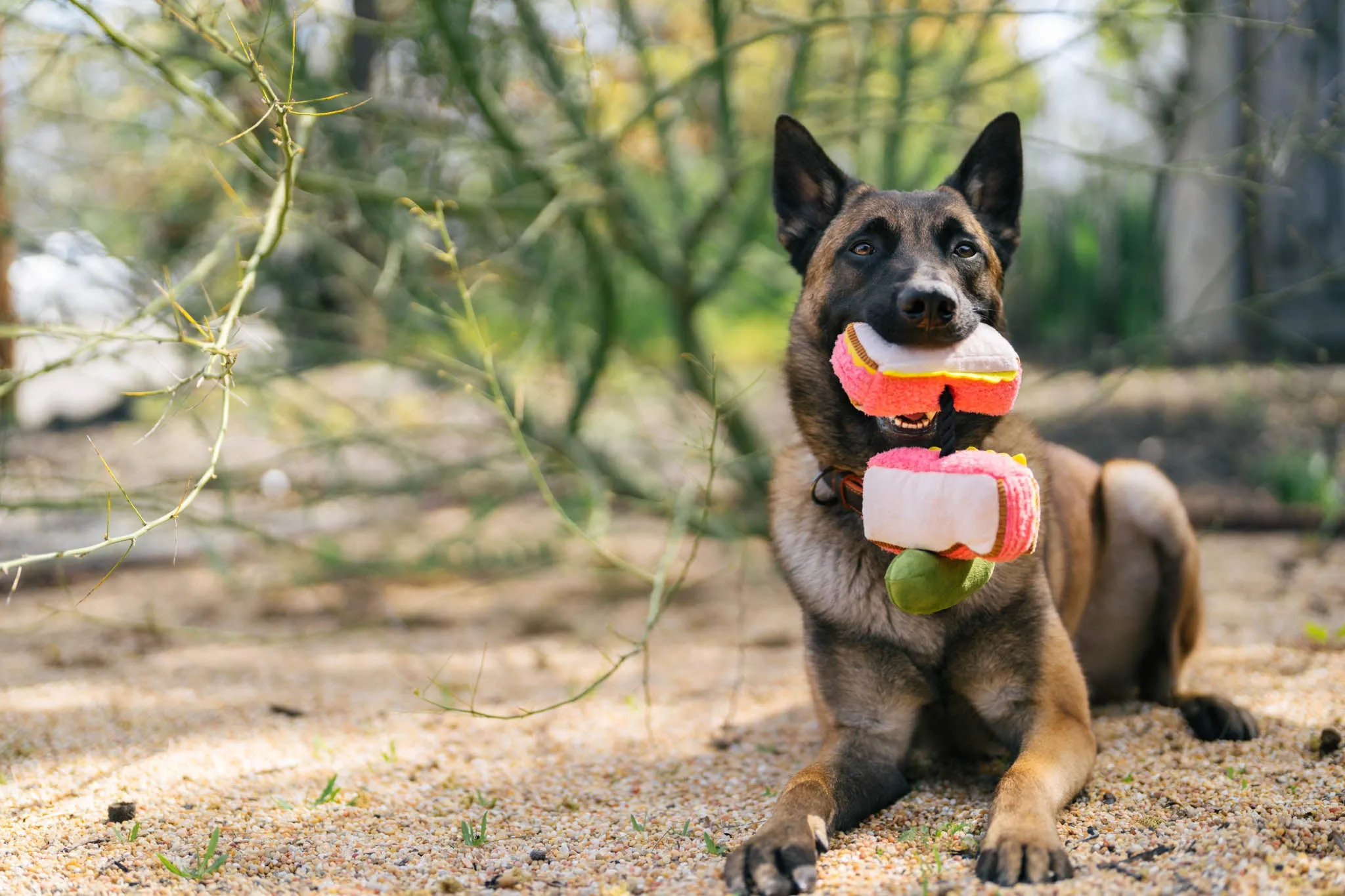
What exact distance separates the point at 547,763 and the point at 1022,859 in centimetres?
160

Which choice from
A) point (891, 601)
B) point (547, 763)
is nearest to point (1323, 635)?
point (891, 601)

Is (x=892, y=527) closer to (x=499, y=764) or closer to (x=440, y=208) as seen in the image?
(x=499, y=764)

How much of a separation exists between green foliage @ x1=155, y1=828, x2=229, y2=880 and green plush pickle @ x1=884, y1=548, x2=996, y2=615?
66.8 inches

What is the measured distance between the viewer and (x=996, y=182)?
3271 mm

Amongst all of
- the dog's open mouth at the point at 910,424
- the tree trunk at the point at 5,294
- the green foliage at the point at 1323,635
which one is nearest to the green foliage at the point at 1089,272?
the green foliage at the point at 1323,635

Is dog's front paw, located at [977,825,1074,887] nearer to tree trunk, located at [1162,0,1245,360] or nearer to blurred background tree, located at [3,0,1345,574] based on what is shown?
blurred background tree, located at [3,0,1345,574]

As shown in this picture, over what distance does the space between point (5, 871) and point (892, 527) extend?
219 cm

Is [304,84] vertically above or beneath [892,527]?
above

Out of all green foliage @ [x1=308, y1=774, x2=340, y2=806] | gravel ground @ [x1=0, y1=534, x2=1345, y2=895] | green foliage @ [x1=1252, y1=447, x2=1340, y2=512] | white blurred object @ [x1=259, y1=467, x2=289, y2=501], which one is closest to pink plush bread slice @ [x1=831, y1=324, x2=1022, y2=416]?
gravel ground @ [x1=0, y1=534, x2=1345, y2=895]

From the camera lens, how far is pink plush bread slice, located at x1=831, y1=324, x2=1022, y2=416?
7.82ft

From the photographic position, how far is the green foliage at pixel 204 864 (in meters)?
2.46

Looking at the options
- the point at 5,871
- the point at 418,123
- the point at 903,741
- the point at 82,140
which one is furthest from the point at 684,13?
the point at 5,871

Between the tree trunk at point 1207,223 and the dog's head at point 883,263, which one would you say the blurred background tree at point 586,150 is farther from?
the dog's head at point 883,263

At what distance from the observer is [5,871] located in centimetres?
249
